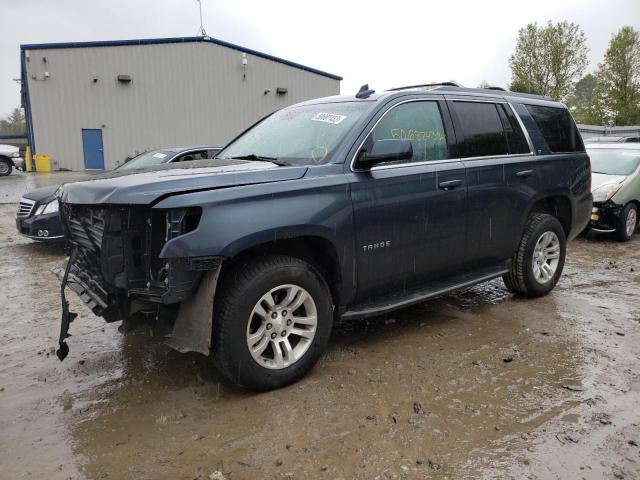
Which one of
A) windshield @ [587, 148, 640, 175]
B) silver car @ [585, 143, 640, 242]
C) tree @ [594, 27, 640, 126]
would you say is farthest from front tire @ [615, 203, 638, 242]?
tree @ [594, 27, 640, 126]

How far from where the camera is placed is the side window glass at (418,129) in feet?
12.5

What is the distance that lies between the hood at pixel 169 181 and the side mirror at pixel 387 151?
1.53ft

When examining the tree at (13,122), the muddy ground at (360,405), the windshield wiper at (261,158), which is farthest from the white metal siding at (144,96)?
the tree at (13,122)

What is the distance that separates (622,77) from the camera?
36531mm

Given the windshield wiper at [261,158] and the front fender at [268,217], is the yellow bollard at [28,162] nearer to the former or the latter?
the windshield wiper at [261,158]

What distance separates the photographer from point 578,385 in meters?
3.30

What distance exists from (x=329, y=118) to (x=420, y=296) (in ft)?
5.09

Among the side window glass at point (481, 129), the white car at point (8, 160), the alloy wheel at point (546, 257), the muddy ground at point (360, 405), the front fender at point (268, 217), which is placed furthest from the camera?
the white car at point (8, 160)

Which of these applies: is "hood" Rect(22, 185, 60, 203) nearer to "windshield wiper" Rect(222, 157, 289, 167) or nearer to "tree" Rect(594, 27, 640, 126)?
"windshield wiper" Rect(222, 157, 289, 167)

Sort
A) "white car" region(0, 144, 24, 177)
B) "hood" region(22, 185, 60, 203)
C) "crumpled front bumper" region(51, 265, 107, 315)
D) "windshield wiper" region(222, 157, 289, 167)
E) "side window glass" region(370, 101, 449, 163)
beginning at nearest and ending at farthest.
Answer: "crumpled front bumper" region(51, 265, 107, 315)
"windshield wiper" region(222, 157, 289, 167)
"side window glass" region(370, 101, 449, 163)
"hood" region(22, 185, 60, 203)
"white car" region(0, 144, 24, 177)

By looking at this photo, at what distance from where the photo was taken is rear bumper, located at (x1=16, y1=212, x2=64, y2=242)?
719 cm

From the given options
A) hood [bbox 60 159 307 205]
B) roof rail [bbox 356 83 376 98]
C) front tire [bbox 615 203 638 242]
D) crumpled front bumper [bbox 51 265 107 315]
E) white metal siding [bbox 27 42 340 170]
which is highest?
white metal siding [bbox 27 42 340 170]

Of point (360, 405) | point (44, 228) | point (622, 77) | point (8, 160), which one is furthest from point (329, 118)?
point (622, 77)

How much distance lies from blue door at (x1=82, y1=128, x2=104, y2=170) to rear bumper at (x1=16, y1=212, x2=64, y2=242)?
18702 millimetres
